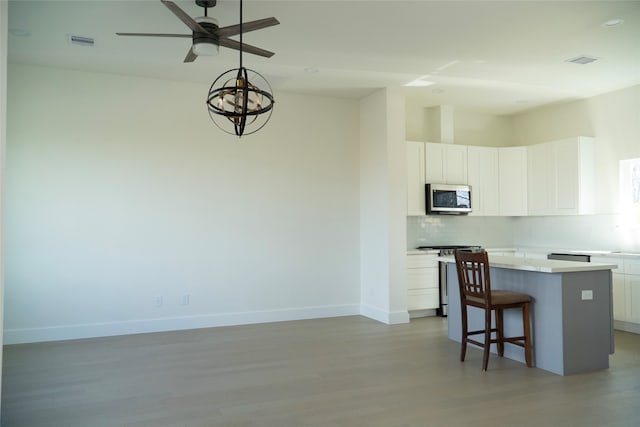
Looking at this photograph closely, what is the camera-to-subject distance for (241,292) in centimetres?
616

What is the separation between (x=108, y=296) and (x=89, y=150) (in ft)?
5.47

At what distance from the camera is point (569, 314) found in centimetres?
406

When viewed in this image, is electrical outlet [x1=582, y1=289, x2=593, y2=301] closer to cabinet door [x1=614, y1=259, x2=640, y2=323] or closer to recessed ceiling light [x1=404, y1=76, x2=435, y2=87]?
cabinet door [x1=614, y1=259, x2=640, y2=323]

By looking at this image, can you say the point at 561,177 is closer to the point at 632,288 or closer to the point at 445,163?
the point at 445,163

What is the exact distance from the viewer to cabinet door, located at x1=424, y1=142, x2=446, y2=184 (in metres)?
6.75

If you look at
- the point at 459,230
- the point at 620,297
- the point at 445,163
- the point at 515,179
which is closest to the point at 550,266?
the point at 620,297

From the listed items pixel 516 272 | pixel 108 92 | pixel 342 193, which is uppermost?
pixel 108 92

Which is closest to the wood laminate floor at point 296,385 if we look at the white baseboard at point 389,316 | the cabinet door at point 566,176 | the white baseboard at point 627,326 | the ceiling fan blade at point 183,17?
the white baseboard at point 627,326

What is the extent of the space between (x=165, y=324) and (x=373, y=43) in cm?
392

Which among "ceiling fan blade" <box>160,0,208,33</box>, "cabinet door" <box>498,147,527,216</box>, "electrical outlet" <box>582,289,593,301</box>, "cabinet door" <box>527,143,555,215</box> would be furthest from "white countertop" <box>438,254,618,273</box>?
"ceiling fan blade" <box>160,0,208,33</box>

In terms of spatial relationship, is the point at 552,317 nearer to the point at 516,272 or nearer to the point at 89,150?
the point at 516,272

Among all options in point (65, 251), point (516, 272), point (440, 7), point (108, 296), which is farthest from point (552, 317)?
point (65, 251)

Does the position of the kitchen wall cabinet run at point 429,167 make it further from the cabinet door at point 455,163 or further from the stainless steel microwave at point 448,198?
the stainless steel microwave at point 448,198

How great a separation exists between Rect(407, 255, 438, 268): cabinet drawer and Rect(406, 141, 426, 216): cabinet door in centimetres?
60
